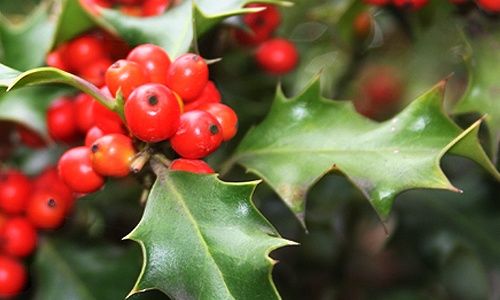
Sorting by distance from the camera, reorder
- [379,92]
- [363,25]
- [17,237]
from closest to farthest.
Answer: [17,237] < [363,25] < [379,92]

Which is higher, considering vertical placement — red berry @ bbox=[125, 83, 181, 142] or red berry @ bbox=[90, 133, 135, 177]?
red berry @ bbox=[125, 83, 181, 142]

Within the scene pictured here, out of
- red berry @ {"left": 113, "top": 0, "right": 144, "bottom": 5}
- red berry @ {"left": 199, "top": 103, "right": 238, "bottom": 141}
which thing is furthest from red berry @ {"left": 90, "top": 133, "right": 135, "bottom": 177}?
red berry @ {"left": 113, "top": 0, "right": 144, "bottom": 5}

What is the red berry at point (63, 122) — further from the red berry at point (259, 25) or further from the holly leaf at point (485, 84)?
the holly leaf at point (485, 84)

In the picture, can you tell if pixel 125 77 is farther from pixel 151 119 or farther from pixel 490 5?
pixel 490 5

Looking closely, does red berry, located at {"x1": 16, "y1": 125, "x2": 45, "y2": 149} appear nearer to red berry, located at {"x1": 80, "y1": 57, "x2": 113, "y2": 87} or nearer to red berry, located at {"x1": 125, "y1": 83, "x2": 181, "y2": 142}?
red berry, located at {"x1": 80, "y1": 57, "x2": 113, "y2": 87}

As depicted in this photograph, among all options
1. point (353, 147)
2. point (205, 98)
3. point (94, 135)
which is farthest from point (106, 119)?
point (353, 147)
